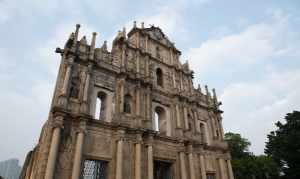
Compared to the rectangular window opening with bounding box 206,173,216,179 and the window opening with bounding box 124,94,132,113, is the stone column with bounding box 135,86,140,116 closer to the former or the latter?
the window opening with bounding box 124,94,132,113

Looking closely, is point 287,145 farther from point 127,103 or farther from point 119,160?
point 119,160

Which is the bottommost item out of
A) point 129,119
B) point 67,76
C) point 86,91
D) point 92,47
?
point 129,119

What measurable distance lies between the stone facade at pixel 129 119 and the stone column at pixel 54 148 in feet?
0.13

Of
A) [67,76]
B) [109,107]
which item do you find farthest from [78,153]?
[67,76]

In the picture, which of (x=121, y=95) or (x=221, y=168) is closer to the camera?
(x=121, y=95)

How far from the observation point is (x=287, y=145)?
82.8 ft

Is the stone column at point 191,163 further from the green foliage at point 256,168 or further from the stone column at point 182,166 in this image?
the green foliage at point 256,168

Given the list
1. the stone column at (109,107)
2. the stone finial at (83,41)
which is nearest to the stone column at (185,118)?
the stone column at (109,107)

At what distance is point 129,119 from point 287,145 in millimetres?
Result: 20987

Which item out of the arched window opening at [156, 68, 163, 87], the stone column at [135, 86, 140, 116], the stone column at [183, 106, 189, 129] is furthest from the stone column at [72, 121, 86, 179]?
the arched window opening at [156, 68, 163, 87]

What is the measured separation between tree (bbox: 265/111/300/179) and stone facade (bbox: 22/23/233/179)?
1160 cm

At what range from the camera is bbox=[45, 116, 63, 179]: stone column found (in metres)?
9.11

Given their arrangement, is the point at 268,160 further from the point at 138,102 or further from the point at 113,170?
the point at 113,170

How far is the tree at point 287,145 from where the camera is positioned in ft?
79.0
